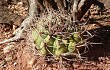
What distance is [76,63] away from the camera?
8.38ft

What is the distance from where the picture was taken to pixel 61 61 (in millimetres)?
2457

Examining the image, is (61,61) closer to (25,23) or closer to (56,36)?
(56,36)

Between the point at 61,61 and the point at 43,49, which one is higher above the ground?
the point at 43,49

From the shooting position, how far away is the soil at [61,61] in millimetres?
2547

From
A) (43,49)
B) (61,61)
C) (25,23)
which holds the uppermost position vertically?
(25,23)

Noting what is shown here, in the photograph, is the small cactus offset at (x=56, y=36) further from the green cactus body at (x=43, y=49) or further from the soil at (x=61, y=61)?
the soil at (x=61, y=61)

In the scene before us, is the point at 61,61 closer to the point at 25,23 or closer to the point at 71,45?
the point at 71,45

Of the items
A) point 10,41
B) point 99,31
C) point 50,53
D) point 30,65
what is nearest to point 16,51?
point 10,41

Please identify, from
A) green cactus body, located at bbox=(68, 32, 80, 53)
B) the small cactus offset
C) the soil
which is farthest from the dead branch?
green cactus body, located at bbox=(68, 32, 80, 53)

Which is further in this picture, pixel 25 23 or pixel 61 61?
pixel 25 23

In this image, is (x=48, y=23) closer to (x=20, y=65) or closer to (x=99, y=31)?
(x=20, y=65)

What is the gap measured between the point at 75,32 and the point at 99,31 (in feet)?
2.31

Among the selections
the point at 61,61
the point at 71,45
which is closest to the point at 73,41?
the point at 71,45

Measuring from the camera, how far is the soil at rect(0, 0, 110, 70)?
2.55 m
